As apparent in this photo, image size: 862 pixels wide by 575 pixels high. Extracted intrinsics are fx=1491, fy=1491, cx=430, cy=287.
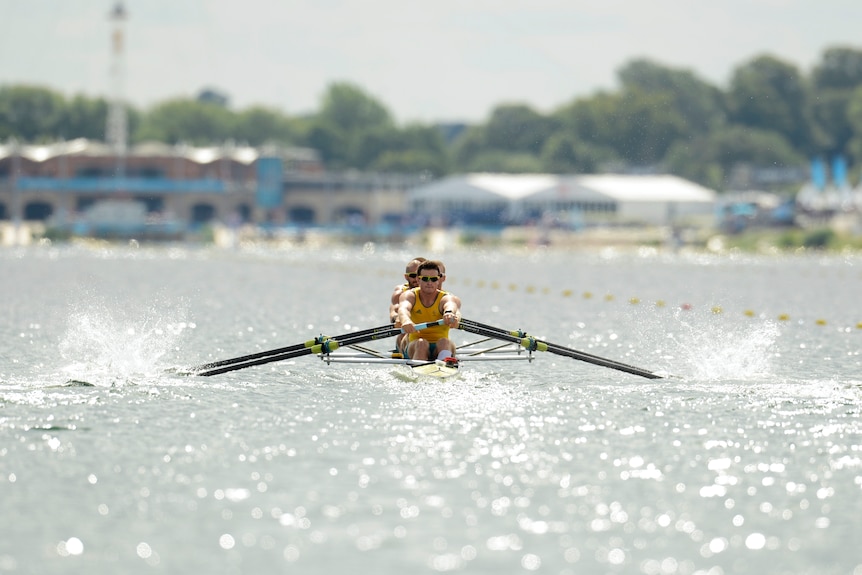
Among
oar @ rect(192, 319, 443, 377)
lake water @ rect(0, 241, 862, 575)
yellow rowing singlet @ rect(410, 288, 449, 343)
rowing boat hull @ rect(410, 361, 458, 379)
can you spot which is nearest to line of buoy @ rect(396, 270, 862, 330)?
lake water @ rect(0, 241, 862, 575)

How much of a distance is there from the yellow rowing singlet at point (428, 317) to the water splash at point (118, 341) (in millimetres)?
5421

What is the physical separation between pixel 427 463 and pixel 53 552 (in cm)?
626

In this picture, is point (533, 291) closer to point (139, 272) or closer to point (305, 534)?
point (139, 272)

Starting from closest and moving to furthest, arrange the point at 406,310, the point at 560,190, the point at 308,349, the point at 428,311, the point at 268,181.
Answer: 1. the point at 406,310
2. the point at 308,349
3. the point at 428,311
4. the point at 560,190
5. the point at 268,181

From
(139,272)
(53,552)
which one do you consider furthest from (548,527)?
(139,272)

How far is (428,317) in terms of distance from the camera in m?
30.2

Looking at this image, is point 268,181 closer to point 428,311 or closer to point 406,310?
point 428,311

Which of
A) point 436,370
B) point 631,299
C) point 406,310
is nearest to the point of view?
point 436,370

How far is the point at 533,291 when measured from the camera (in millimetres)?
70688

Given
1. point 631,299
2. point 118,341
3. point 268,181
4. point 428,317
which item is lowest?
point 631,299

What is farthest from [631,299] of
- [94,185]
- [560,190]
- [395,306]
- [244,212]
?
[244,212]

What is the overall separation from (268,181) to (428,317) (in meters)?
161

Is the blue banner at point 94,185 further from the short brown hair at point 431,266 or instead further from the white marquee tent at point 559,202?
the short brown hair at point 431,266

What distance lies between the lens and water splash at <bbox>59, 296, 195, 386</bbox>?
30922 millimetres
